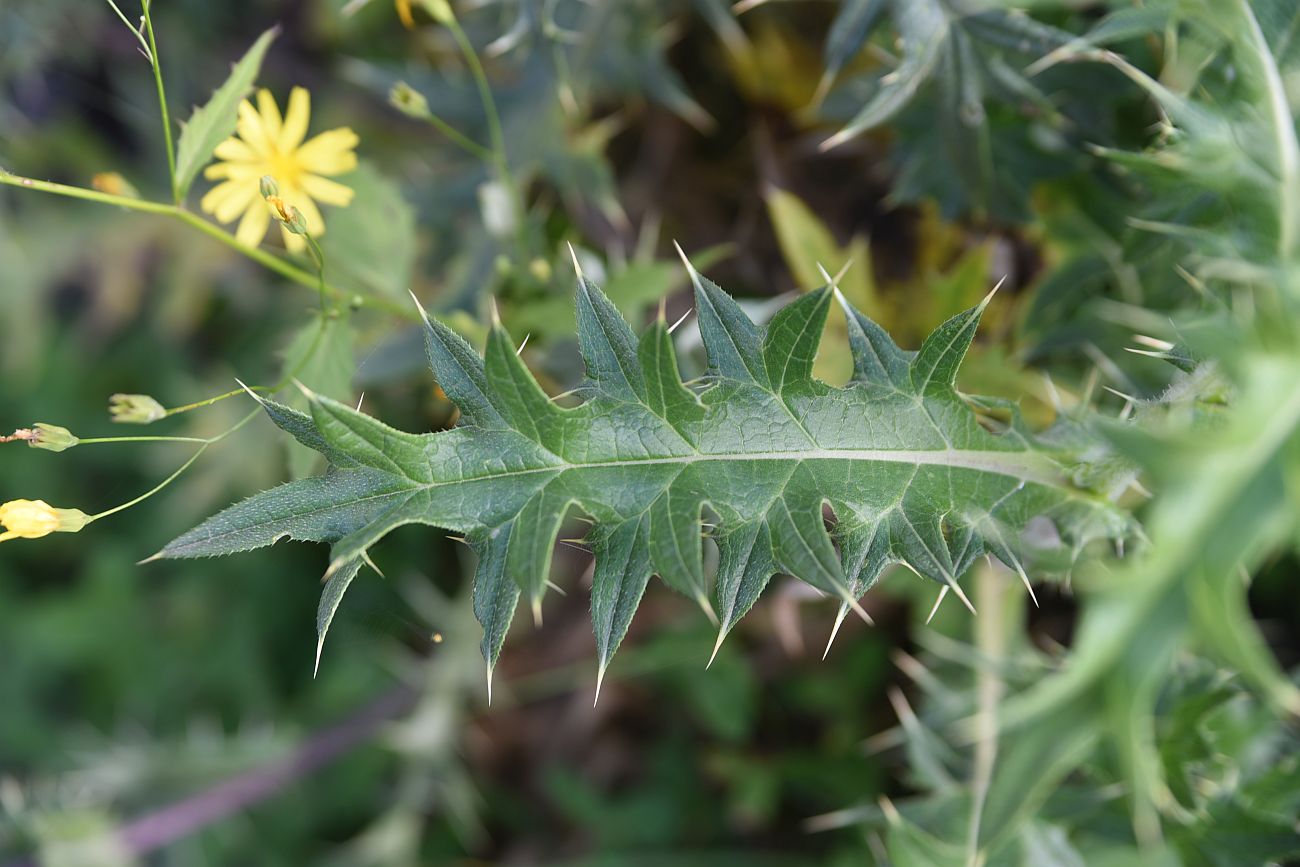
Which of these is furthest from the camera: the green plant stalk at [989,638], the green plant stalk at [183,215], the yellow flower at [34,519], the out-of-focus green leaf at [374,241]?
the green plant stalk at [989,638]

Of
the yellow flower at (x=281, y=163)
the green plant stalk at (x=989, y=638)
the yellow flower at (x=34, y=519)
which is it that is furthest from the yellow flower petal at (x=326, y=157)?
the green plant stalk at (x=989, y=638)

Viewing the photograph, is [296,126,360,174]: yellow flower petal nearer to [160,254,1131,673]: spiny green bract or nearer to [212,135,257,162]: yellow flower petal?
[212,135,257,162]: yellow flower petal

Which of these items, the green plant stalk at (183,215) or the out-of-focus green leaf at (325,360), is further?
the out-of-focus green leaf at (325,360)

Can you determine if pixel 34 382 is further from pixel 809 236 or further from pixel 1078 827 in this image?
pixel 1078 827

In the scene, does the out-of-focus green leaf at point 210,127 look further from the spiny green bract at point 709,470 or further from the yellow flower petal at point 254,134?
the spiny green bract at point 709,470

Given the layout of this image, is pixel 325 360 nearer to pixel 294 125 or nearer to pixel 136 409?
pixel 136 409

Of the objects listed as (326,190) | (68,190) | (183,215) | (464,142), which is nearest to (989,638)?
(464,142)
